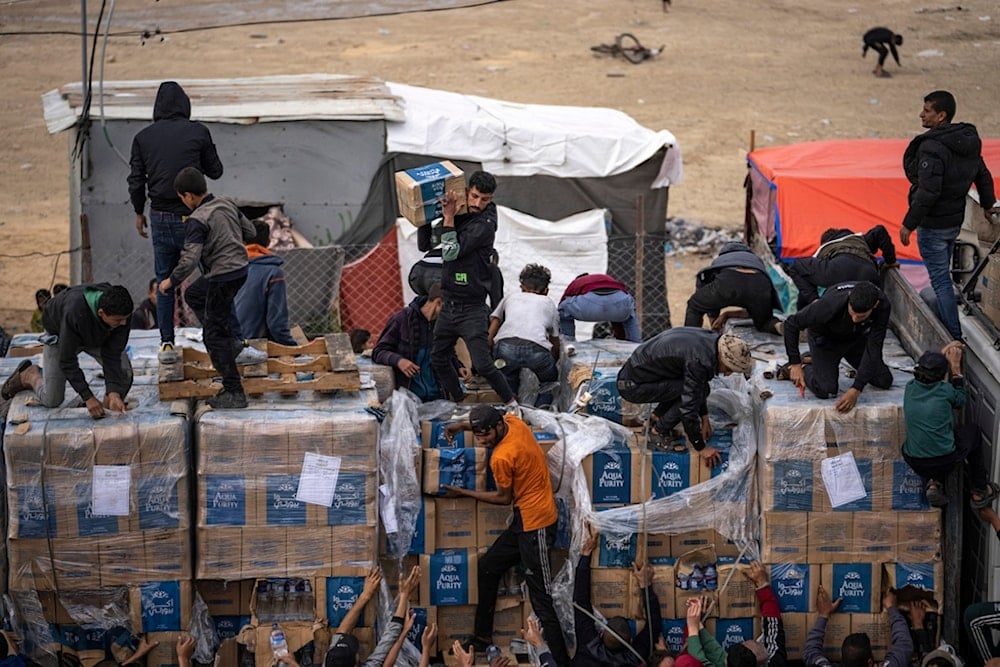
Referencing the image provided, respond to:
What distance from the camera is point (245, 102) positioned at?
12.8 metres

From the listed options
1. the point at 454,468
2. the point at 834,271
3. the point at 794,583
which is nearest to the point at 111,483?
the point at 454,468

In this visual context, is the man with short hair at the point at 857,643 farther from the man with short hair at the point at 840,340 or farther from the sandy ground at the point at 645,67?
the sandy ground at the point at 645,67

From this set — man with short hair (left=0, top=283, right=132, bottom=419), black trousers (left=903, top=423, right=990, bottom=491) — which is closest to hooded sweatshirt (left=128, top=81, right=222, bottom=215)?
man with short hair (left=0, top=283, right=132, bottom=419)

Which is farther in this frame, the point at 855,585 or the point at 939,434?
the point at 855,585

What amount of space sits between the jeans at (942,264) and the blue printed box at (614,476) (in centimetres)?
231

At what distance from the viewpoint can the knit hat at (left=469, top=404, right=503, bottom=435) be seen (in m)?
7.41

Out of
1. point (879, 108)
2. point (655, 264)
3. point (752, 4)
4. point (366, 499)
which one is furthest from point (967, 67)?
point (366, 499)

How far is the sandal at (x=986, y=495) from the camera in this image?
7645 millimetres

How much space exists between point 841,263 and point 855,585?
6.74ft

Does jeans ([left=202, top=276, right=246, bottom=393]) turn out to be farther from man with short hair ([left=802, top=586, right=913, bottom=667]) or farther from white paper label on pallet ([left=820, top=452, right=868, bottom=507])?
man with short hair ([left=802, top=586, right=913, bottom=667])

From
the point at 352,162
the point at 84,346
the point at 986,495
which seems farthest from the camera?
the point at 352,162

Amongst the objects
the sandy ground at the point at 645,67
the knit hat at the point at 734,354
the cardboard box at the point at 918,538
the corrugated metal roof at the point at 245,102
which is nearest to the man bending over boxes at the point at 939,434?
Answer: the cardboard box at the point at 918,538

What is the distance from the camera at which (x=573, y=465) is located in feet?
26.6

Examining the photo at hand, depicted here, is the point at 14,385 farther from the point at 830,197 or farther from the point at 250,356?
the point at 830,197
